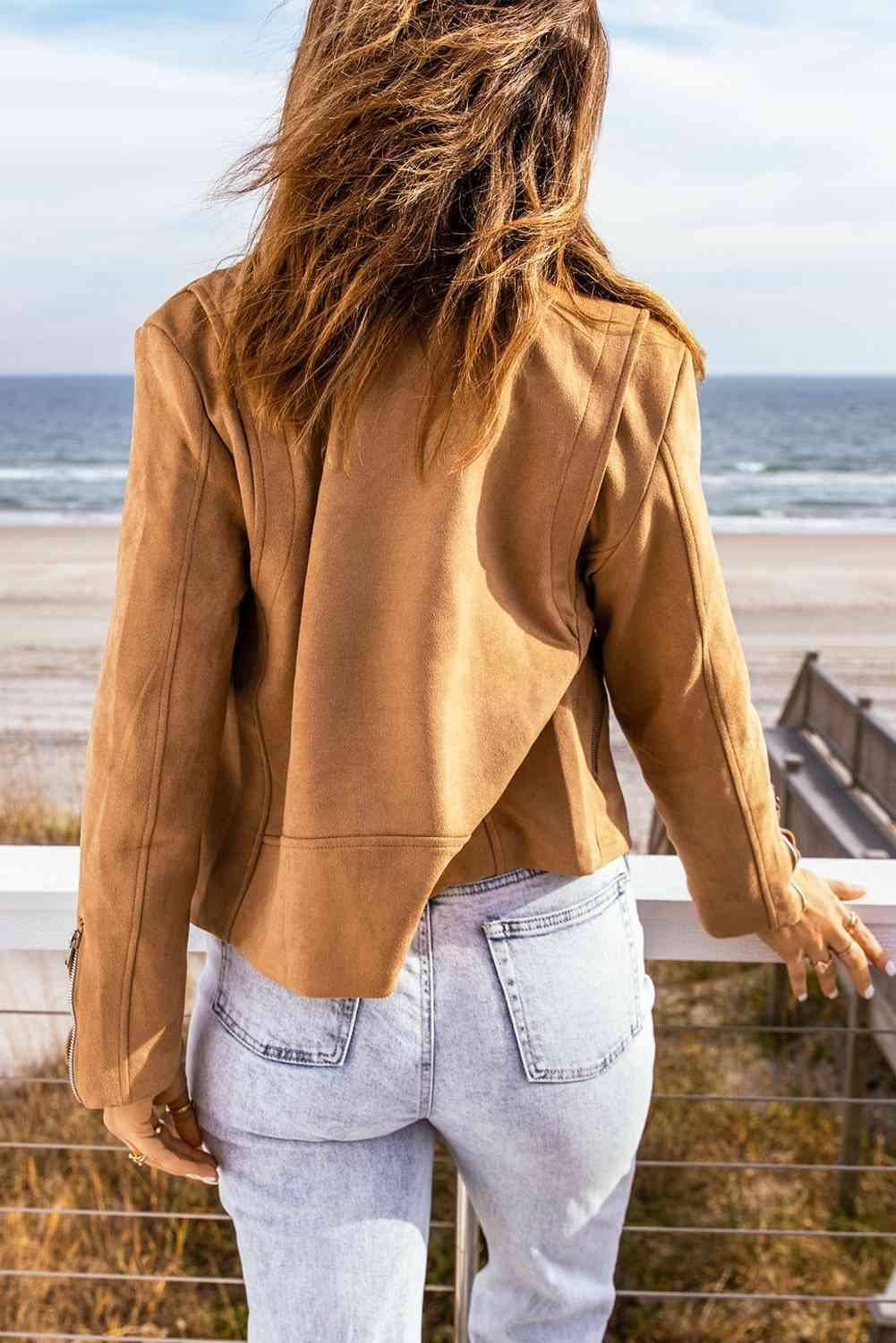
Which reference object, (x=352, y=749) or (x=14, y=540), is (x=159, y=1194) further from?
(x=14, y=540)

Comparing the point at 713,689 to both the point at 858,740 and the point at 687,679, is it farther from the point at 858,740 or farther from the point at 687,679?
the point at 858,740

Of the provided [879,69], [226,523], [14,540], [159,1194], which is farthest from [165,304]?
[879,69]

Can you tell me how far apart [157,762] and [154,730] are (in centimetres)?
2

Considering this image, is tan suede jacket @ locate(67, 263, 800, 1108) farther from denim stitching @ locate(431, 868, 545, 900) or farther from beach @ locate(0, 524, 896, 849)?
beach @ locate(0, 524, 896, 849)

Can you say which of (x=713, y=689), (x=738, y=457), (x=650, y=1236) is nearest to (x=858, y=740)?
(x=650, y=1236)

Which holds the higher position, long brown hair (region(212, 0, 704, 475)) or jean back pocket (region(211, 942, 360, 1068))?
long brown hair (region(212, 0, 704, 475))

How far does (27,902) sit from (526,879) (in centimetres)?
52

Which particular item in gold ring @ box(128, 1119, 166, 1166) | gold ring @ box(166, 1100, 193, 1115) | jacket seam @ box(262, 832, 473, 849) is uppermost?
jacket seam @ box(262, 832, 473, 849)

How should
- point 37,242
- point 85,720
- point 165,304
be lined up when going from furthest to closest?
point 37,242
point 85,720
point 165,304

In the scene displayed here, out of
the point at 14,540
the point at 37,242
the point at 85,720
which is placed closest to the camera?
the point at 85,720

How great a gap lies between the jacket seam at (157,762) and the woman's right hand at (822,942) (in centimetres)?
51

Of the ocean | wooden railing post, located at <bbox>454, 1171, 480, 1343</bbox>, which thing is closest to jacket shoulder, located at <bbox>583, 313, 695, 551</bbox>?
wooden railing post, located at <bbox>454, 1171, 480, 1343</bbox>

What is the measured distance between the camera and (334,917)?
774 millimetres

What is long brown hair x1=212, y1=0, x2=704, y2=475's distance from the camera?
0.70 metres
